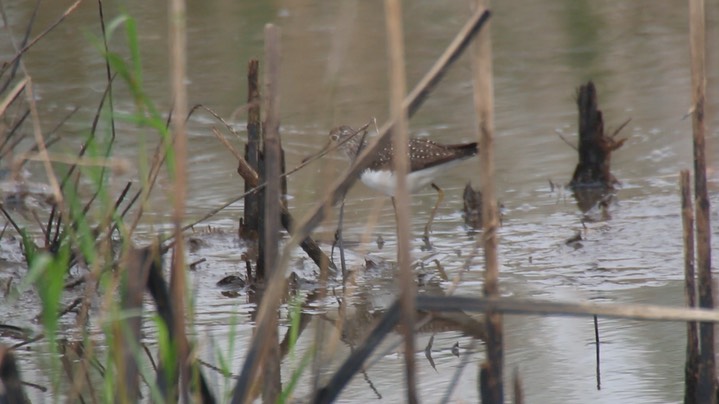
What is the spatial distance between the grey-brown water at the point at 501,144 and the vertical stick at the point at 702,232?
495 millimetres

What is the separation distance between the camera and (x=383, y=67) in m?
11.9

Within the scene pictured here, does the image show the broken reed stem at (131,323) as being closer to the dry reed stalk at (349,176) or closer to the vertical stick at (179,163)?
the vertical stick at (179,163)

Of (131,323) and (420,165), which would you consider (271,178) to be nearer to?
(131,323)

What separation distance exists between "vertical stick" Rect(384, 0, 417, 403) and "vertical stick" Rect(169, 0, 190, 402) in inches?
19.8

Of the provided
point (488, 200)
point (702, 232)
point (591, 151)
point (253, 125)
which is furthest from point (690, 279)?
point (591, 151)

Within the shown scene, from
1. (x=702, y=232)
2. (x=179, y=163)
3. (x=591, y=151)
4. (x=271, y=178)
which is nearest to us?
(x=179, y=163)

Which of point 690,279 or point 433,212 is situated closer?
point 690,279

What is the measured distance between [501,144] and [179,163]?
614 centimetres

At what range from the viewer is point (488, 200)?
3.31m

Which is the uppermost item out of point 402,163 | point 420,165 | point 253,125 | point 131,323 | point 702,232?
point 253,125

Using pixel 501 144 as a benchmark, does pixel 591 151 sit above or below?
below

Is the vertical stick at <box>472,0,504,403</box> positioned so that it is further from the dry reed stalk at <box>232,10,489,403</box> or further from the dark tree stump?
the dark tree stump

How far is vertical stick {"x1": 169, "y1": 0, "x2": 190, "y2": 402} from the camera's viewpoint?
2945 millimetres

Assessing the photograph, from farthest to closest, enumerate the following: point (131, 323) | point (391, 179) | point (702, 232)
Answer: point (391, 179) → point (702, 232) → point (131, 323)
